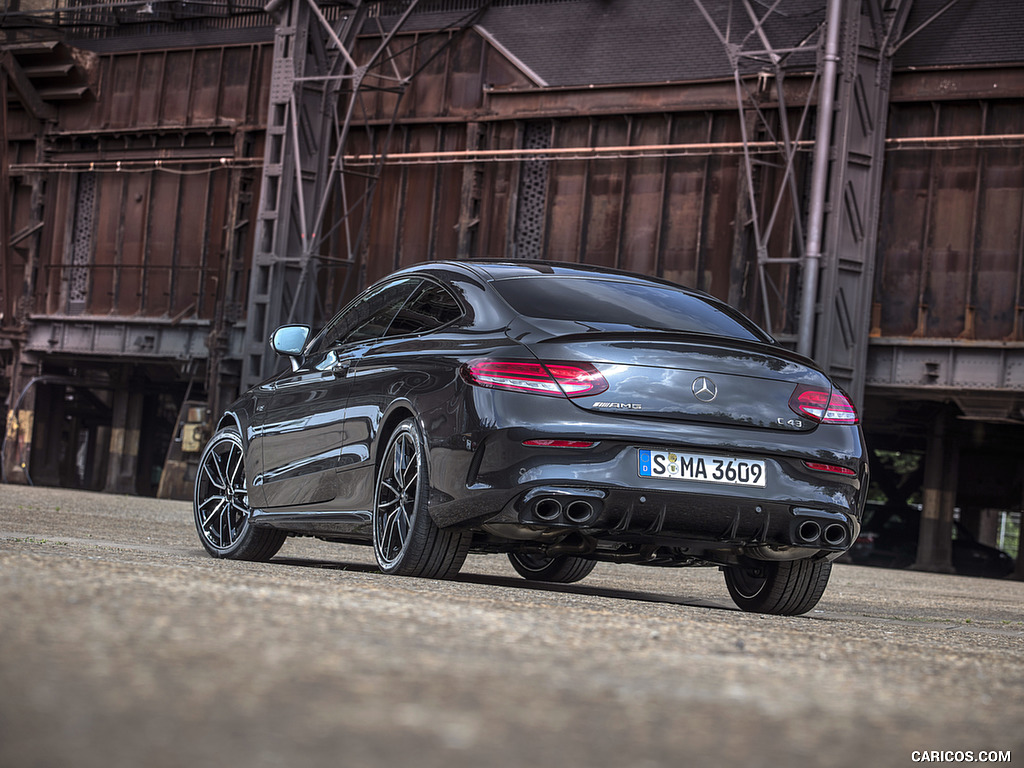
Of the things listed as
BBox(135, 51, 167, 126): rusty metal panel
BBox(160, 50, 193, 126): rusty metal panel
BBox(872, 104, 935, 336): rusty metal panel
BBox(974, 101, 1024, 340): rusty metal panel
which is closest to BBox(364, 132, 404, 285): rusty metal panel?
BBox(160, 50, 193, 126): rusty metal panel

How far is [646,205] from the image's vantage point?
24.2 metres

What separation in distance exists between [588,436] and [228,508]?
123 inches

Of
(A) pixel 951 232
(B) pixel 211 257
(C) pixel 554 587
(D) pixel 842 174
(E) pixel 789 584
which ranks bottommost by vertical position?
(C) pixel 554 587

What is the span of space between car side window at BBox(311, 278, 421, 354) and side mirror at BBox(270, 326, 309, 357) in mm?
75

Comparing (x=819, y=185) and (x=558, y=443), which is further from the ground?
(x=819, y=185)

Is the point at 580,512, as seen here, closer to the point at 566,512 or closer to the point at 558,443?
the point at 566,512

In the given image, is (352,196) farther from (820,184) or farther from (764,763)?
(764,763)

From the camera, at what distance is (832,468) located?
581cm

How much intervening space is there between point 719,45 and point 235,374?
10.9 m

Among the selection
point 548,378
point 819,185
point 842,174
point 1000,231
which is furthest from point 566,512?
point 1000,231

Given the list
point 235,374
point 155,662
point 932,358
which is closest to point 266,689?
point 155,662

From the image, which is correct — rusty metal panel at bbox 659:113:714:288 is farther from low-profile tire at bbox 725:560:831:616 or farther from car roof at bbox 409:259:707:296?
low-profile tire at bbox 725:560:831:616

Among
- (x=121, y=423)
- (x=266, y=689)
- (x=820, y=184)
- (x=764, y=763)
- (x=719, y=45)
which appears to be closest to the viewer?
(x=764, y=763)

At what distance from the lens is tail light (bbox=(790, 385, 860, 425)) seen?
19.0ft
